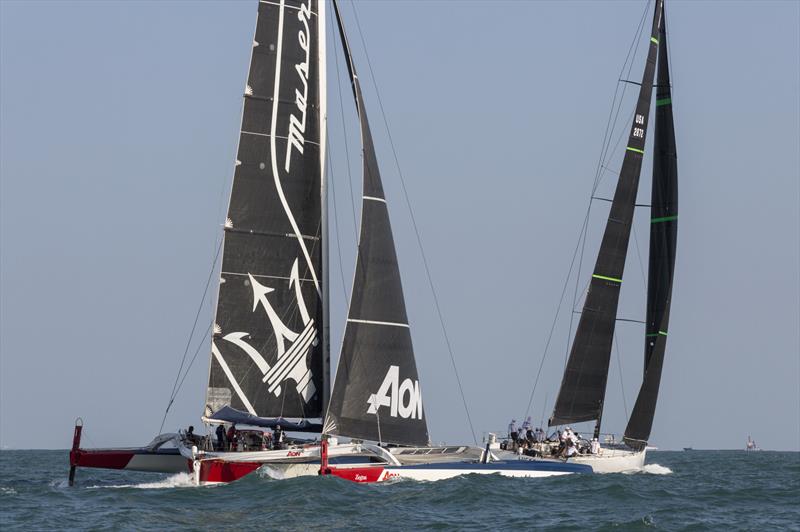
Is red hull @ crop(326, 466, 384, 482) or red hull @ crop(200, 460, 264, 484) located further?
red hull @ crop(200, 460, 264, 484)

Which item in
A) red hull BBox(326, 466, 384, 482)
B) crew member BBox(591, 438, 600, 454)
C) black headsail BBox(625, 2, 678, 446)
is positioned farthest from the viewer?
black headsail BBox(625, 2, 678, 446)

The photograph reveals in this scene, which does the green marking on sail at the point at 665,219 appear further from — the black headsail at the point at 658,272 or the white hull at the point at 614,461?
the white hull at the point at 614,461

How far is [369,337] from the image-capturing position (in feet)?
114

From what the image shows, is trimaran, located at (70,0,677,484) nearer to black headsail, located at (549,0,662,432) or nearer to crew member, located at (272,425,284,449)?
crew member, located at (272,425,284,449)

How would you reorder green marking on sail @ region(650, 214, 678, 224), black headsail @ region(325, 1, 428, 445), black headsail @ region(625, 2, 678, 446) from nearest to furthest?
1. black headsail @ region(325, 1, 428, 445)
2. black headsail @ region(625, 2, 678, 446)
3. green marking on sail @ region(650, 214, 678, 224)

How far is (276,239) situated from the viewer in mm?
36312

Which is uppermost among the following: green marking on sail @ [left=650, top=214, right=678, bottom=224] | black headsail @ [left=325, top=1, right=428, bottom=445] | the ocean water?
green marking on sail @ [left=650, top=214, right=678, bottom=224]

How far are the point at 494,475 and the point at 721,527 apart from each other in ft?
27.1

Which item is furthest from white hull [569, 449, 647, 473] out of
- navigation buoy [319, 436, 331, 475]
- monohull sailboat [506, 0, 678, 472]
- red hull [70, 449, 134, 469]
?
red hull [70, 449, 134, 469]

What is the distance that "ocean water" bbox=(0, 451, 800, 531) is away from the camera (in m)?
28.2

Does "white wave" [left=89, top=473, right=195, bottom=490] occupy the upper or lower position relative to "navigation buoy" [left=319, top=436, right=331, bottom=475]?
lower

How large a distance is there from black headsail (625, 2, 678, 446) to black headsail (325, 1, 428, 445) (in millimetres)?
10204

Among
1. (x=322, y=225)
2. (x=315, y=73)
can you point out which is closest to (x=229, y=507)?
(x=322, y=225)

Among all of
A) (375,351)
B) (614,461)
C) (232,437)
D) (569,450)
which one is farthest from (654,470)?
(232,437)
